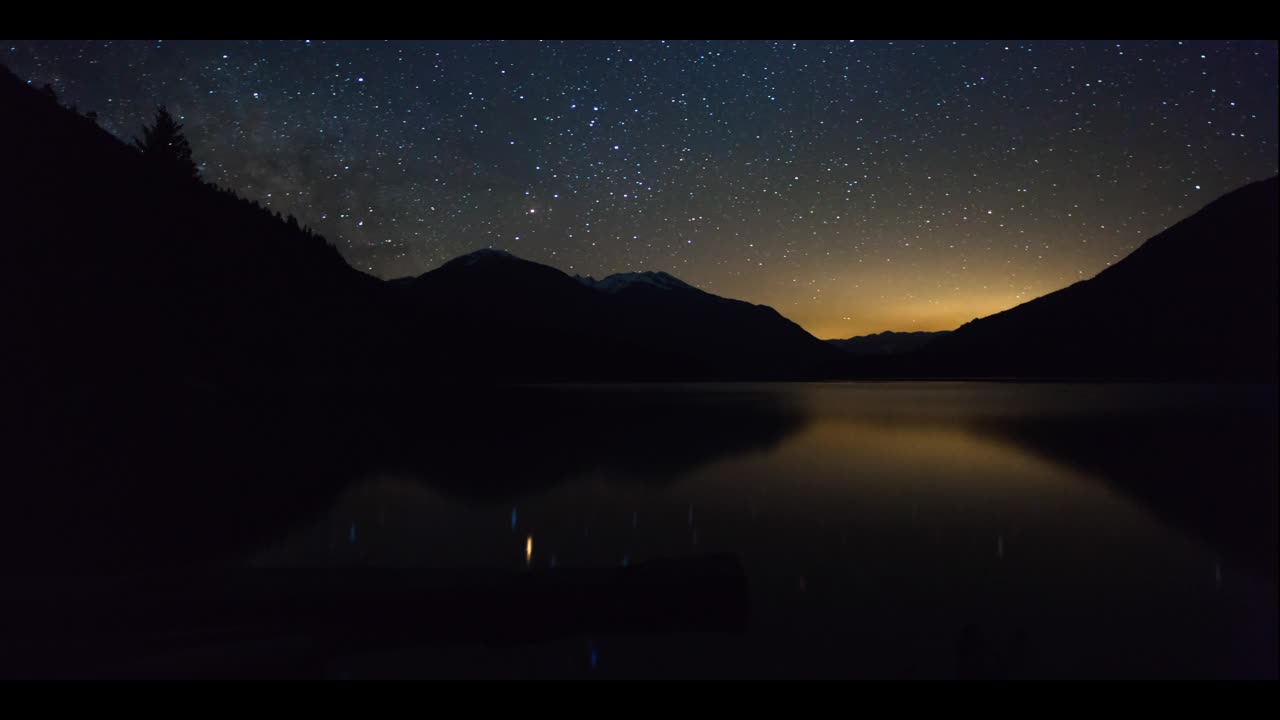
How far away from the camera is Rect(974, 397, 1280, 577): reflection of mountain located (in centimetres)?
1359

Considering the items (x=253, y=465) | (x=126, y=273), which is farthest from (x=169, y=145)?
(x=253, y=465)

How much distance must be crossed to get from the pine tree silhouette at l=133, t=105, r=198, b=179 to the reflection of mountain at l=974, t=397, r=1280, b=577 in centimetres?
8999

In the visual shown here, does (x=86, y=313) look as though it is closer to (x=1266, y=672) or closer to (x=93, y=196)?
(x=93, y=196)

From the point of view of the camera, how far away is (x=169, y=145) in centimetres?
6781

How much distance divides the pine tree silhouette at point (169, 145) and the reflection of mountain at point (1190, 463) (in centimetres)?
8999

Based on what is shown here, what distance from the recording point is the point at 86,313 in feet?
111

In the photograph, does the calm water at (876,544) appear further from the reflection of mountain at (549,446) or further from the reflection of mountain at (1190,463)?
the reflection of mountain at (549,446)

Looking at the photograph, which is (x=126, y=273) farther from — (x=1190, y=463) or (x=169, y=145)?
(x=1190, y=463)

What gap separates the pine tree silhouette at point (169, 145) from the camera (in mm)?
65000

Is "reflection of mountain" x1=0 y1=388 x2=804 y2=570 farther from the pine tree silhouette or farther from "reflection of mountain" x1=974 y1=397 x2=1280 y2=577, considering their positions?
the pine tree silhouette

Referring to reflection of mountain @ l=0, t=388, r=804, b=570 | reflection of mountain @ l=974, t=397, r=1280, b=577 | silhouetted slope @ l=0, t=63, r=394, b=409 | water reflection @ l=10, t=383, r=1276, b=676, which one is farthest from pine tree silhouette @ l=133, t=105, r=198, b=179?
reflection of mountain @ l=974, t=397, r=1280, b=577

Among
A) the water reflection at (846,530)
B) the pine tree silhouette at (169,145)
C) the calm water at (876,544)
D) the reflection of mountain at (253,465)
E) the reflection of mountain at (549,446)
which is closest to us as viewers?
the calm water at (876,544)

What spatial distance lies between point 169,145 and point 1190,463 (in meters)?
103

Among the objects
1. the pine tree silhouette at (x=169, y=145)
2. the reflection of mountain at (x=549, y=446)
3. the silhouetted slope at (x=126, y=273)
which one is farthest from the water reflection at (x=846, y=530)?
the pine tree silhouette at (x=169, y=145)
